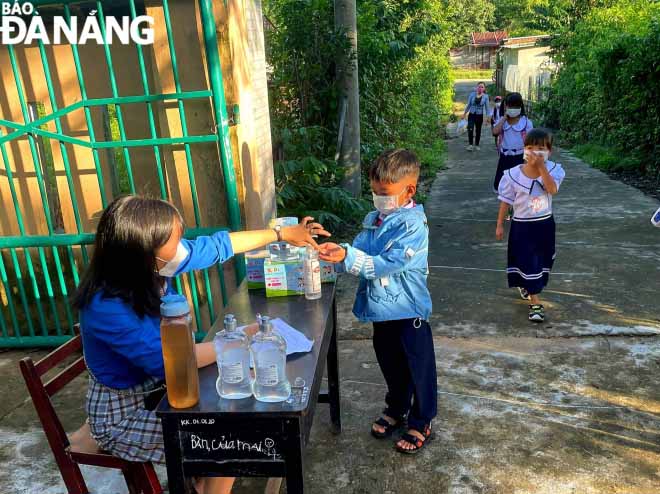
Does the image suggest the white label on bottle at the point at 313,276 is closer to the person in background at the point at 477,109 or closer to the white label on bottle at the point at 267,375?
the white label on bottle at the point at 267,375

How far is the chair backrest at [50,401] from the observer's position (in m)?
2.17

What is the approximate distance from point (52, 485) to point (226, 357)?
1.82 m

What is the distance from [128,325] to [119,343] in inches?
3.0

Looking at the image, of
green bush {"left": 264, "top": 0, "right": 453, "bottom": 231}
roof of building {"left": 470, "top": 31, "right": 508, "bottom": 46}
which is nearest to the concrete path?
green bush {"left": 264, "top": 0, "right": 453, "bottom": 231}

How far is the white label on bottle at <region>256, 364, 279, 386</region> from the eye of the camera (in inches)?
71.6

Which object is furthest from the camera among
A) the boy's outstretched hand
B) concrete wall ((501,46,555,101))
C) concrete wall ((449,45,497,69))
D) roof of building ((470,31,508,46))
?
concrete wall ((449,45,497,69))

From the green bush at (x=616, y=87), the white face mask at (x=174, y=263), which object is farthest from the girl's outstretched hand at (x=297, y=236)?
the green bush at (x=616, y=87)

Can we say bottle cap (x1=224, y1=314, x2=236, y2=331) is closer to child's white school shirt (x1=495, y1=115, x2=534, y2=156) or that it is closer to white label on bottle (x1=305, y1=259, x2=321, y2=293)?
white label on bottle (x1=305, y1=259, x2=321, y2=293)

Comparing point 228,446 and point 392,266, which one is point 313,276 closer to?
point 392,266

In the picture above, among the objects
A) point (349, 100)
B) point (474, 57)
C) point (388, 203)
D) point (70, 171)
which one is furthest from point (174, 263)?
point (474, 57)

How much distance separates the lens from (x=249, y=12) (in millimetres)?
4312

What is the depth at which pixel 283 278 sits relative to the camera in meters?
2.80

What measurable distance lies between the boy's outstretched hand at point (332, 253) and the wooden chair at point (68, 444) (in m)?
1.12

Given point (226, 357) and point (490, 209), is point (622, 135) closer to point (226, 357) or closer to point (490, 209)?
point (490, 209)
